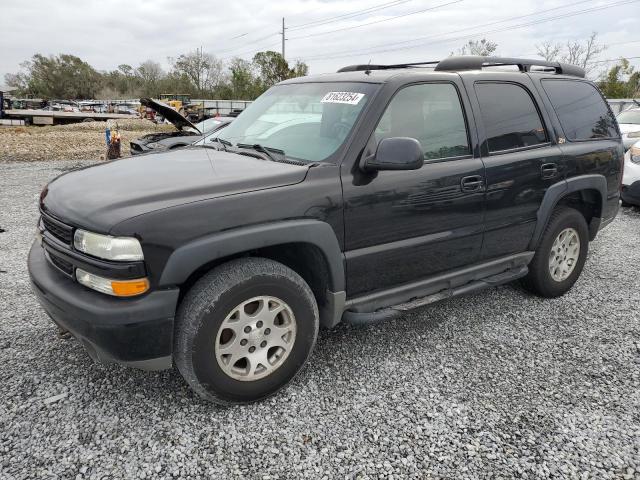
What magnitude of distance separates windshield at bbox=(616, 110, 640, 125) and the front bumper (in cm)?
1198

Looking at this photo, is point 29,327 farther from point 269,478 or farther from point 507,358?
point 507,358

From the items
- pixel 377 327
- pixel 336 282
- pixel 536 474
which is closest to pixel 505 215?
pixel 377 327

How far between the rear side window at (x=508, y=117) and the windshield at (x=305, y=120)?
0.96 meters

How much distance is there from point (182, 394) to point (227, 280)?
0.83 metres

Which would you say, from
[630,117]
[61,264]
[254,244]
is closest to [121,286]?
[61,264]

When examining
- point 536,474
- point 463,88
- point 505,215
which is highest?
point 463,88

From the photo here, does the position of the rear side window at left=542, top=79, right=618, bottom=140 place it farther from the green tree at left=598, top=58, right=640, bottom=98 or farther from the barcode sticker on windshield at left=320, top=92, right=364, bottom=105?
the green tree at left=598, top=58, right=640, bottom=98

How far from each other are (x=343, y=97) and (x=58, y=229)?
1.82 meters

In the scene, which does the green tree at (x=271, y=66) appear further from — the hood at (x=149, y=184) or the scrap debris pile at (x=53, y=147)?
the hood at (x=149, y=184)

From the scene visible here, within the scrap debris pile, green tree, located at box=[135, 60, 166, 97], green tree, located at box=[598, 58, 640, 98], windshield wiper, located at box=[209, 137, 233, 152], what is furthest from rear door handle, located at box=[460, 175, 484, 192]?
green tree, located at box=[135, 60, 166, 97]

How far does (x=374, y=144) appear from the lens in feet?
9.18

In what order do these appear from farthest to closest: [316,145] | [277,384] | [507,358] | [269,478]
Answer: [507,358] < [316,145] < [277,384] < [269,478]

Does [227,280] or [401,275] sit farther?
[401,275]

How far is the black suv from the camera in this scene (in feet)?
7.30
